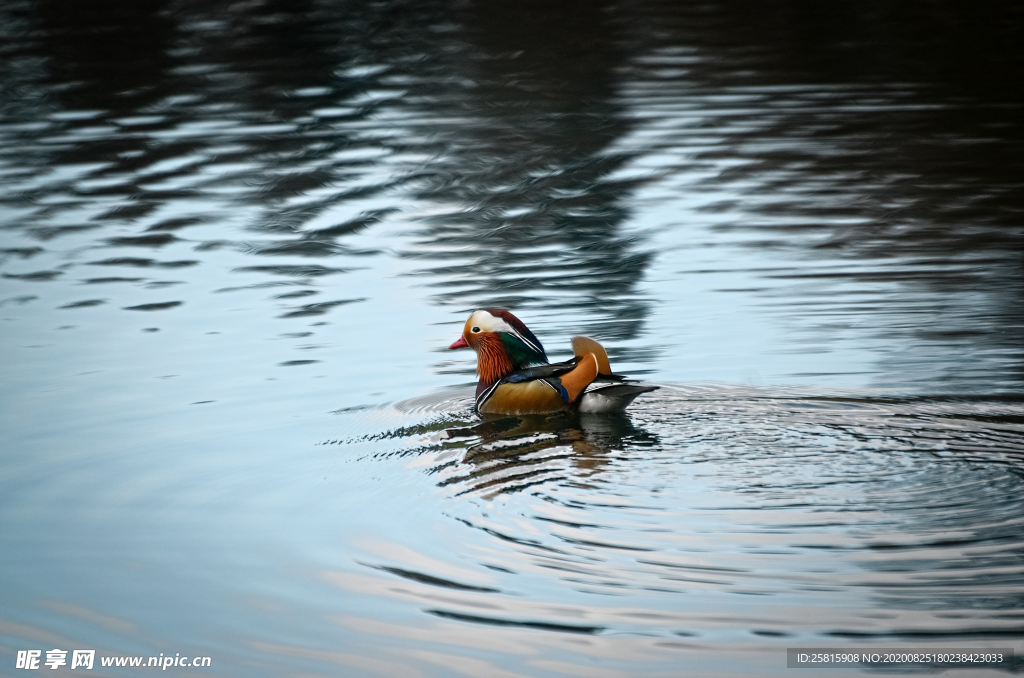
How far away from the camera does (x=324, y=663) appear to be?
3.92 m

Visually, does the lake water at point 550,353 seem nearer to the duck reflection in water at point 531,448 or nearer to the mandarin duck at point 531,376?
the duck reflection in water at point 531,448

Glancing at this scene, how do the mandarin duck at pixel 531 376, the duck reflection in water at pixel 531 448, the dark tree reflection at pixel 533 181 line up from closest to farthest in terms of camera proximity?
the duck reflection in water at pixel 531 448, the mandarin duck at pixel 531 376, the dark tree reflection at pixel 533 181

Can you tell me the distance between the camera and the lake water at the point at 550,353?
411cm

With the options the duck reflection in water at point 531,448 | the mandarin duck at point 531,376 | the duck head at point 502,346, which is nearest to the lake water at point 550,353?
the duck reflection in water at point 531,448

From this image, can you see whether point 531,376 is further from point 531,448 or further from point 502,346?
point 531,448

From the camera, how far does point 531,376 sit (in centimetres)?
626

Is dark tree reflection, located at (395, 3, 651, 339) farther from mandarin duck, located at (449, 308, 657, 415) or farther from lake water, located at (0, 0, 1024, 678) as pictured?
mandarin duck, located at (449, 308, 657, 415)

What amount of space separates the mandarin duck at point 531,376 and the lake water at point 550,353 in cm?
15

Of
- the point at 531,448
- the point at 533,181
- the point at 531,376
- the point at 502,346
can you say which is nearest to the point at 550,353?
the point at 502,346

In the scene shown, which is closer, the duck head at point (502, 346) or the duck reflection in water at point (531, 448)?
the duck reflection in water at point (531, 448)

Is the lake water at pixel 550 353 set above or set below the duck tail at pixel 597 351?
below

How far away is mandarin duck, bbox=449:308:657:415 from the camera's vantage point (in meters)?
6.12

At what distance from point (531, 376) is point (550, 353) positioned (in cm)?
Result: 81

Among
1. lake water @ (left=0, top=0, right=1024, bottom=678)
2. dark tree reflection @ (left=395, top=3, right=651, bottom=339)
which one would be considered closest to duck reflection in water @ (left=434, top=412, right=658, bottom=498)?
lake water @ (left=0, top=0, right=1024, bottom=678)
